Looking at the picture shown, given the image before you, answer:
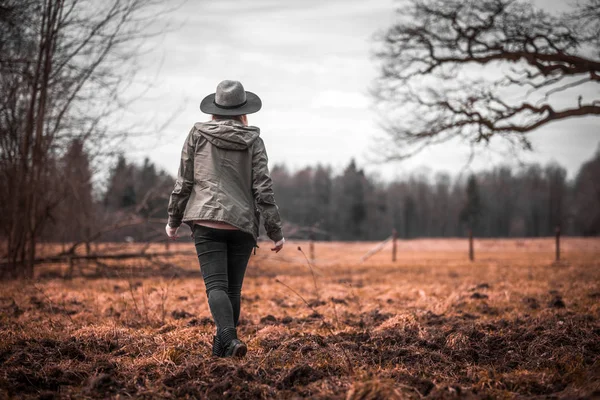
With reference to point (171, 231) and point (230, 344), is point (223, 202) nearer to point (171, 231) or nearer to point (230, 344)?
point (171, 231)

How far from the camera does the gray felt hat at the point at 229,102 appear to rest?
11.7 feet

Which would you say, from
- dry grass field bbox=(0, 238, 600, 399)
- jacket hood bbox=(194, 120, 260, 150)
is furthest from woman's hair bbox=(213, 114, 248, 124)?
dry grass field bbox=(0, 238, 600, 399)

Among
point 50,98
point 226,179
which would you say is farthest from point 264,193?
point 50,98

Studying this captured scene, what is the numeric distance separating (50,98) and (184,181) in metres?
7.12

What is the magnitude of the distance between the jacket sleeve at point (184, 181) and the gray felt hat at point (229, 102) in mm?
250

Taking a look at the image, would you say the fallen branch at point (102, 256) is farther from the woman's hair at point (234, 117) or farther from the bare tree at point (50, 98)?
the woman's hair at point (234, 117)

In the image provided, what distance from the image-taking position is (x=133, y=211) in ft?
37.7

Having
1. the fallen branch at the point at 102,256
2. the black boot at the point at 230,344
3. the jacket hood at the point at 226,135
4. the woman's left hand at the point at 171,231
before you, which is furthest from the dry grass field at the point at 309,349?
the fallen branch at the point at 102,256

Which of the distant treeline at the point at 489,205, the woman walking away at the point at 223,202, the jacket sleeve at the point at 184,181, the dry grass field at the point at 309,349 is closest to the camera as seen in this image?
the dry grass field at the point at 309,349

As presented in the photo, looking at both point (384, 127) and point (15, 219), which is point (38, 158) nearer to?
point (15, 219)

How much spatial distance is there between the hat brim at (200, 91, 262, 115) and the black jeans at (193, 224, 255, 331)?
88cm

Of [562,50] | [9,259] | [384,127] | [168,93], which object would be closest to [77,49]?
[168,93]

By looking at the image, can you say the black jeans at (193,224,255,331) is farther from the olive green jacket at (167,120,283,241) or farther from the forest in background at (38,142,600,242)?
the forest in background at (38,142,600,242)

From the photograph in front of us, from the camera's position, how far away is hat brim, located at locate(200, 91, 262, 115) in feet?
11.6
